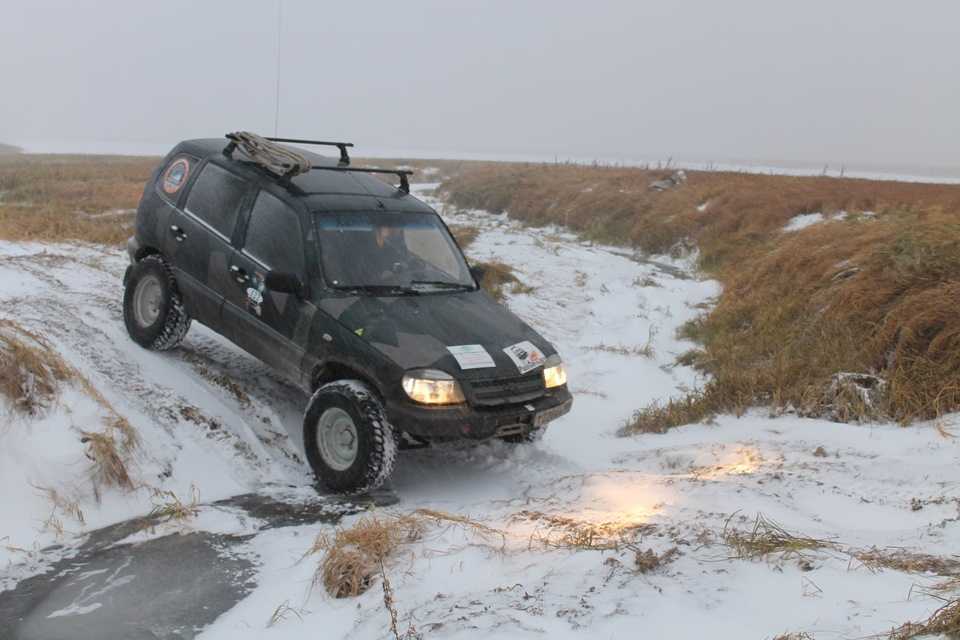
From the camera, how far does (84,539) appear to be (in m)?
4.53

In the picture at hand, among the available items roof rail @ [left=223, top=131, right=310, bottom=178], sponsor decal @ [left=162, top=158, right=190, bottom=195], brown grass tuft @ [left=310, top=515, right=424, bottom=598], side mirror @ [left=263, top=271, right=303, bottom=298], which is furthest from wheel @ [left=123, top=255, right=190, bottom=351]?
brown grass tuft @ [left=310, top=515, right=424, bottom=598]

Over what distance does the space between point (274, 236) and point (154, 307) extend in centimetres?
172

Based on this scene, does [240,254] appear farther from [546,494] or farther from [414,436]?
[546,494]

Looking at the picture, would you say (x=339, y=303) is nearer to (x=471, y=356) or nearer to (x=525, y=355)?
(x=471, y=356)

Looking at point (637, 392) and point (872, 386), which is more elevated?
point (872, 386)

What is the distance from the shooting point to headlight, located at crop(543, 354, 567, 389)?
18.7 ft

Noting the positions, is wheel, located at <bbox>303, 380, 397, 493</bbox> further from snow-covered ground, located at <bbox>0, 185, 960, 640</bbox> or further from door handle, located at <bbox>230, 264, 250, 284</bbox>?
door handle, located at <bbox>230, 264, 250, 284</bbox>

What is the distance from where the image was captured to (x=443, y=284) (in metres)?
6.28

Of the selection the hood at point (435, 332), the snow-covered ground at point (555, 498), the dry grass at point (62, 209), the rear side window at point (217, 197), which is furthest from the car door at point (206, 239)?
the dry grass at point (62, 209)

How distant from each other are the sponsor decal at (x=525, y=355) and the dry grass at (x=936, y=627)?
3029 mm

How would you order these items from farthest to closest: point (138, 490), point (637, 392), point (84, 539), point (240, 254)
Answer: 1. point (637, 392)
2. point (240, 254)
3. point (138, 490)
4. point (84, 539)

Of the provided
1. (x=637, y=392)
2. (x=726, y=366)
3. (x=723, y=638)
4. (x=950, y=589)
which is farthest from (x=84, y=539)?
(x=726, y=366)

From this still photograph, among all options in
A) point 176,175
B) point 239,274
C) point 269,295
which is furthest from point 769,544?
point 176,175

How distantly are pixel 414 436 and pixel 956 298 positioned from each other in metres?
5.06
